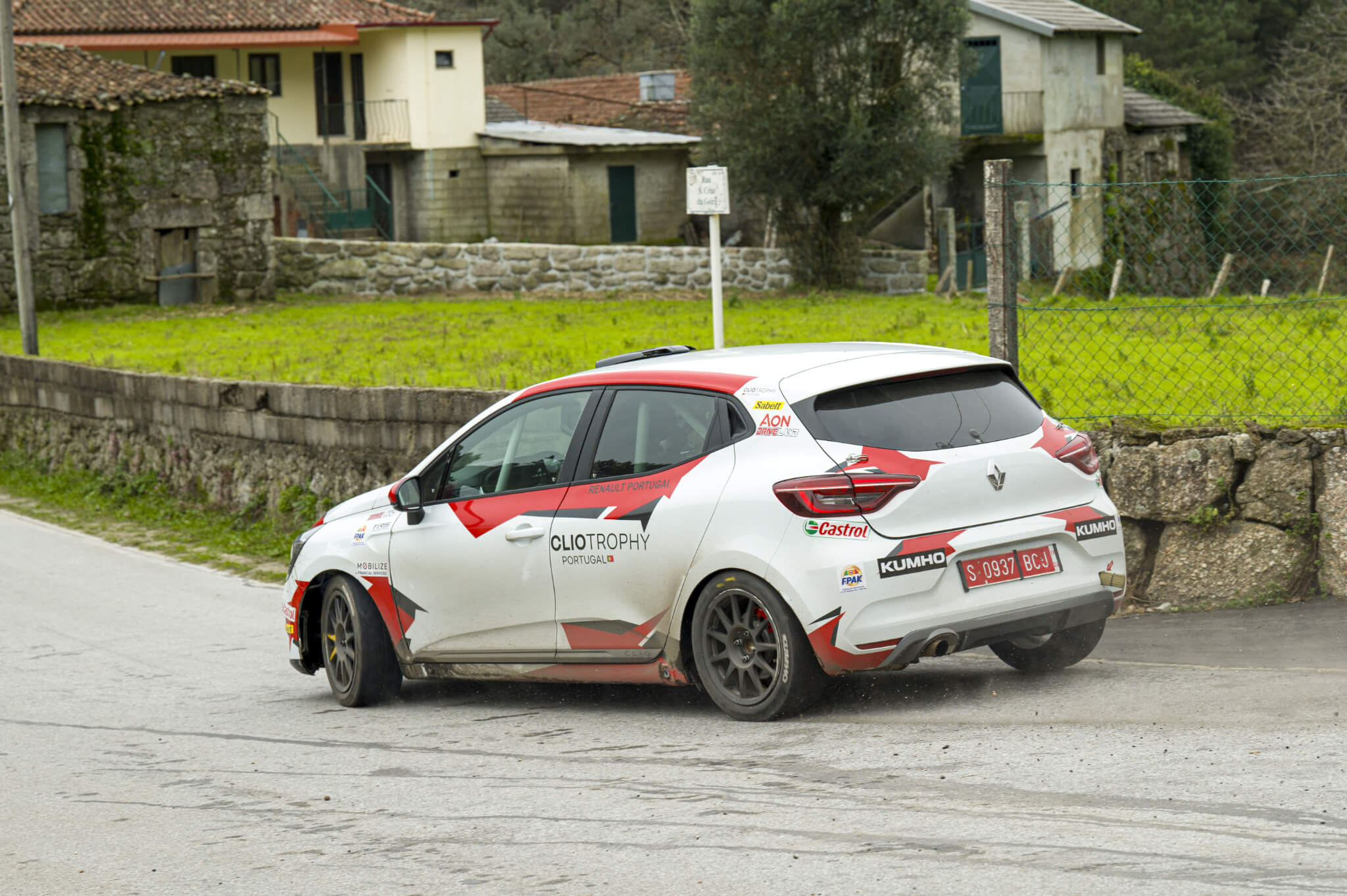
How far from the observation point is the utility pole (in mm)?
25125

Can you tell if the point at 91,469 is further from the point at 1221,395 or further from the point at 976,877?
the point at 976,877

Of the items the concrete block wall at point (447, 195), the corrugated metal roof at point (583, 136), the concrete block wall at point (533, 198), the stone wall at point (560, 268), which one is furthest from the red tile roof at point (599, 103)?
the stone wall at point (560, 268)

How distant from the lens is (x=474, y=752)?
6.84 meters

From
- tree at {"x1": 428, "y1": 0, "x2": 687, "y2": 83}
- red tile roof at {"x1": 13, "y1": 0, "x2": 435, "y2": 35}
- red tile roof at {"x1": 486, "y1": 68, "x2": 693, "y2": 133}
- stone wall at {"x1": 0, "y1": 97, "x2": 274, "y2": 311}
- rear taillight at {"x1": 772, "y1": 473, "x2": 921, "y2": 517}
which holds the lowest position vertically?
rear taillight at {"x1": 772, "y1": 473, "x2": 921, "y2": 517}

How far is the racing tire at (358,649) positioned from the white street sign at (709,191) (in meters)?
4.47

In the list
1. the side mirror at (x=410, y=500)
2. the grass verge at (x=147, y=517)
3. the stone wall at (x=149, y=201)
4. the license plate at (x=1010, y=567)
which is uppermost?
the stone wall at (x=149, y=201)

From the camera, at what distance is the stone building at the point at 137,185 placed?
3491 centimetres

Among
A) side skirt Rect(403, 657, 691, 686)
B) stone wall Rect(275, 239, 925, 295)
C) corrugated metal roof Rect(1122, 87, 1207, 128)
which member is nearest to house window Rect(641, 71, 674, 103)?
corrugated metal roof Rect(1122, 87, 1207, 128)

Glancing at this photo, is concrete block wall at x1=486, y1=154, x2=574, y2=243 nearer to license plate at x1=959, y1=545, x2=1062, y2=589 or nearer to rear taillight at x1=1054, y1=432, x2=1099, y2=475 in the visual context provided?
rear taillight at x1=1054, y1=432, x2=1099, y2=475

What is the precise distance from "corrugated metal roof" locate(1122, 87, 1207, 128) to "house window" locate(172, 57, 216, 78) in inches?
1033

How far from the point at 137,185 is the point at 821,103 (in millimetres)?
15293

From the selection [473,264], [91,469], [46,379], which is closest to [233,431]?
[91,469]

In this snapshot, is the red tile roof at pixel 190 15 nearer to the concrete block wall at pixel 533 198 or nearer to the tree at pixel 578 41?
the concrete block wall at pixel 533 198

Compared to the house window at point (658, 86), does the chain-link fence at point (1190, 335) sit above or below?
below
